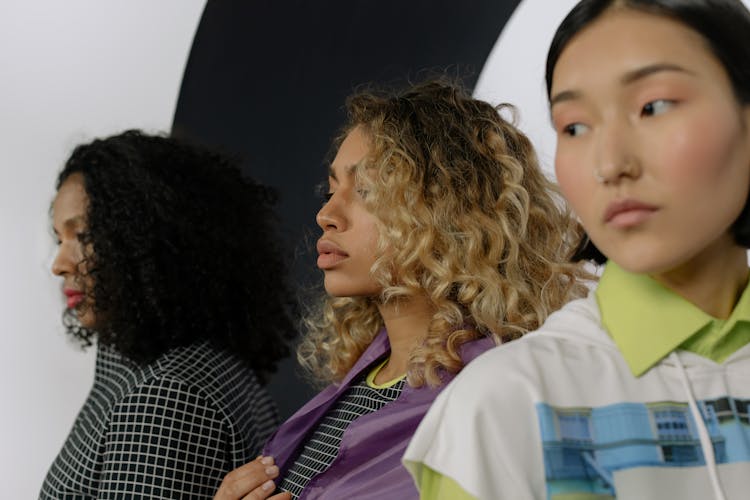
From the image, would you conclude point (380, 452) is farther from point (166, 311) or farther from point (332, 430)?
point (166, 311)

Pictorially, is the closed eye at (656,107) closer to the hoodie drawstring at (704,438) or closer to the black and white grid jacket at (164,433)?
the hoodie drawstring at (704,438)

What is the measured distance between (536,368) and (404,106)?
93cm

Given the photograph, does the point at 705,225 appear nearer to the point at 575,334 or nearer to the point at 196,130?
the point at 575,334

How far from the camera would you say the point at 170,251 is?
2260 mm

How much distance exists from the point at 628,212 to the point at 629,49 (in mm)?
161

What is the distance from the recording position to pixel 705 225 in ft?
3.23

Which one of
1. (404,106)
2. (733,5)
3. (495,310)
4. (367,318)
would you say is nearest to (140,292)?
(367,318)

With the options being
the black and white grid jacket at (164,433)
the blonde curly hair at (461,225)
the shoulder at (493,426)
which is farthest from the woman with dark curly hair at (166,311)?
the shoulder at (493,426)

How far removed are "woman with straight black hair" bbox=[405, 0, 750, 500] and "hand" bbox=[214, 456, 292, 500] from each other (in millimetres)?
768

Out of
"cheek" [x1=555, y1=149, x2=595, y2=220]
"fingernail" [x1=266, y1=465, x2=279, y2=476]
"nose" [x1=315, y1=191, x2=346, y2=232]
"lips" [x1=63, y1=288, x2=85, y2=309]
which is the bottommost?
"fingernail" [x1=266, y1=465, x2=279, y2=476]

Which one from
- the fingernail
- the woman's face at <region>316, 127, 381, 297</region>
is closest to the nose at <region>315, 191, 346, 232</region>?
the woman's face at <region>316, 127, 381, 297</region>

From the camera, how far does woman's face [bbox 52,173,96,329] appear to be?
A: 225cm

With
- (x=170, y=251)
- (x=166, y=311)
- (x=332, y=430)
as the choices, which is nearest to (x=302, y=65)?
(x=170, y=251)

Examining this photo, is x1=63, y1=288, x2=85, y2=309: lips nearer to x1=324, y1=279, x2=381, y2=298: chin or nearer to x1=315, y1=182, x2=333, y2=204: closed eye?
x1=315, y1=182, x2=333, y2=204: closed eye
